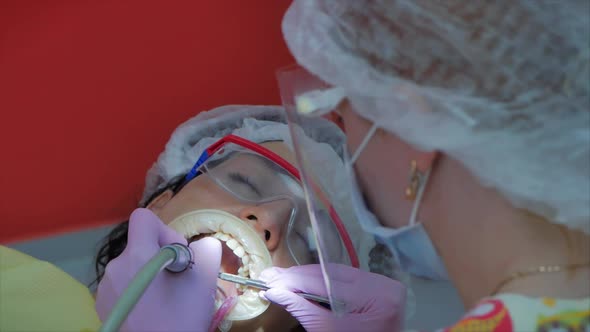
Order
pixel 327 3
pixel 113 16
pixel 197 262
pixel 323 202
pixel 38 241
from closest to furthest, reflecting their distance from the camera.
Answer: pixel 327 3 < pixel 323 202 < pixel 197 262 < pixel 113 16 < pixel 38 241

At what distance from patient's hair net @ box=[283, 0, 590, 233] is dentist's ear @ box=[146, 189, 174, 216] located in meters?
0.77

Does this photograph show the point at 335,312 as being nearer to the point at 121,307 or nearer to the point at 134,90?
the point at 121,307

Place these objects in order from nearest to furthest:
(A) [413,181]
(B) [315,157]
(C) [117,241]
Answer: (A) [413,181] < (B) [315,157] < (C) [117,241]

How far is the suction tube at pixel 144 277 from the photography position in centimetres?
67

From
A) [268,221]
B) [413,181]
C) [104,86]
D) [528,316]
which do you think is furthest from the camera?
[104,86]

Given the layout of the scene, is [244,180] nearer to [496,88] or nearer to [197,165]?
[197,165]

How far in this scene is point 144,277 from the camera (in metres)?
0.73

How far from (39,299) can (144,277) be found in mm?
150

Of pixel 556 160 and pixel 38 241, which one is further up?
pixel 556 160

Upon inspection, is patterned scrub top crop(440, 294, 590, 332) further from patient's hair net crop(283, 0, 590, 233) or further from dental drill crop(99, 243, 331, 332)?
dental drill crop(99, 243, 331, 332)

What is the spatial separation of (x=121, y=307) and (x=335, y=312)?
401mm

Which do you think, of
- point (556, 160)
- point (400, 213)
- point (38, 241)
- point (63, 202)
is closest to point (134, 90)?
point (63, 202)

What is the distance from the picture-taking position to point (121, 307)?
68cm

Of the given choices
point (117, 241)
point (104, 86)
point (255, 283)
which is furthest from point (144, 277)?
point (104, 86)
